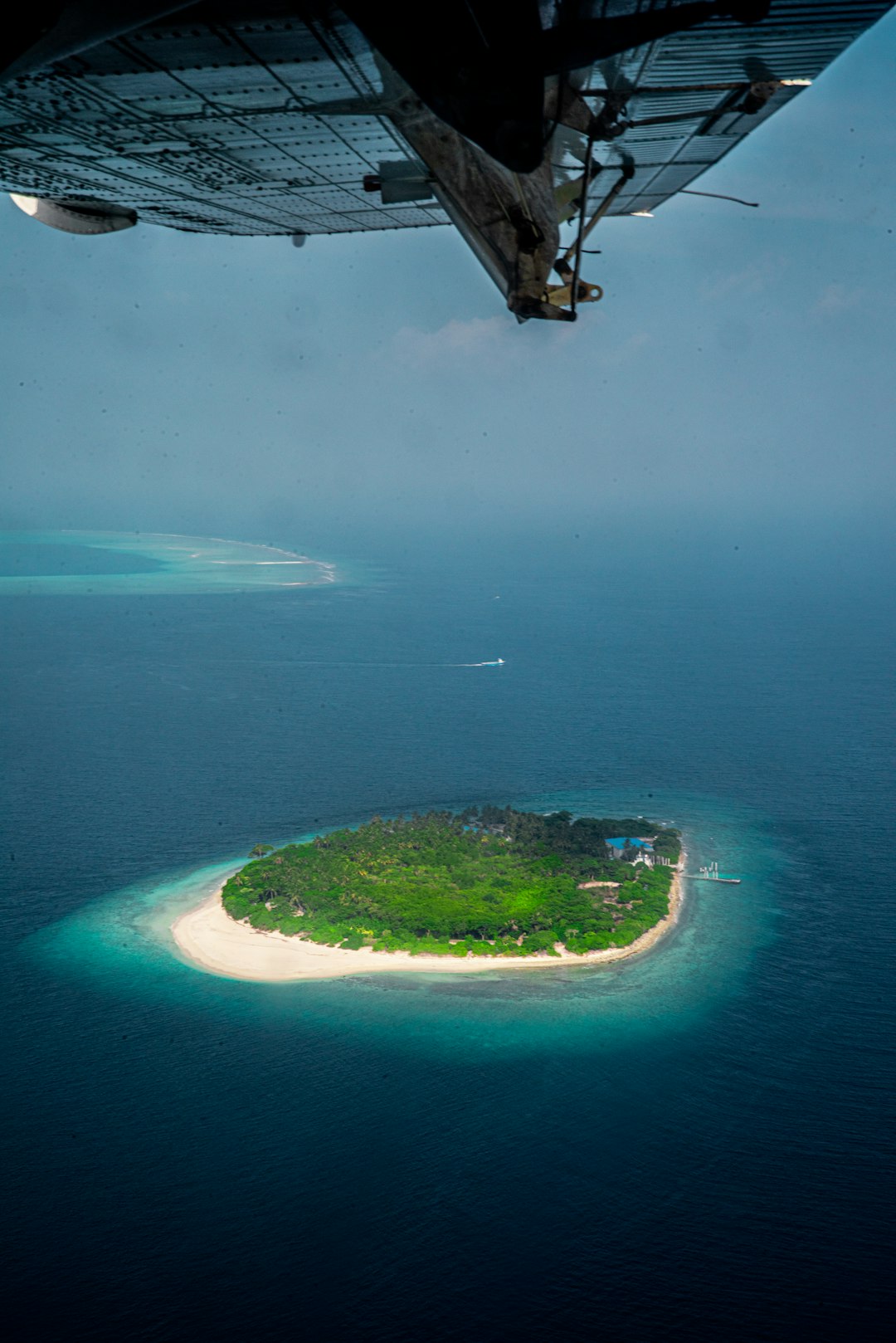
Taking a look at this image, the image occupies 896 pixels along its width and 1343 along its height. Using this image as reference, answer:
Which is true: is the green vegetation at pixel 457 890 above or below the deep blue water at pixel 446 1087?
above

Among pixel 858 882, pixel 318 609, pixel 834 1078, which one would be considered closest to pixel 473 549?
pixel 318 609

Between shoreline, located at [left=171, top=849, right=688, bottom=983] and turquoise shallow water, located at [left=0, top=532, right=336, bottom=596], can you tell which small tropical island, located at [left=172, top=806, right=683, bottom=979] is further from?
turquoise shallow water, located at [left=0, top=532, right=336, bottom=596]

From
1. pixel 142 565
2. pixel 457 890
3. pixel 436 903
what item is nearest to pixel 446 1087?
pixel 436 903

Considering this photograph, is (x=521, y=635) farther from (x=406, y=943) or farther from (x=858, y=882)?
(x=406, y=943)

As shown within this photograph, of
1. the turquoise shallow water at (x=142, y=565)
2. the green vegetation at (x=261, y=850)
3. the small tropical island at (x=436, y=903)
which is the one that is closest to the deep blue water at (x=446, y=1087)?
the small tropical island at (x=436, y=903)

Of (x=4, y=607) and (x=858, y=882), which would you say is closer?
(x=858, y=882)

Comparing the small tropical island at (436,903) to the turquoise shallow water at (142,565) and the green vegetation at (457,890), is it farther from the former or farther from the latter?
the turquoise shallow water at (142,565)
